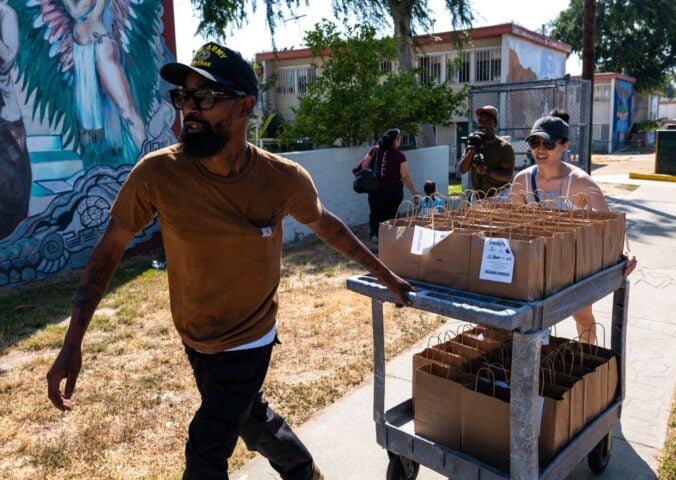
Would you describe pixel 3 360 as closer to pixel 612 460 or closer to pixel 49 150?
pixel 49 150

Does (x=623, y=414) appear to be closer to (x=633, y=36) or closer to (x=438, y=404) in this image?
(x=438, y=404)

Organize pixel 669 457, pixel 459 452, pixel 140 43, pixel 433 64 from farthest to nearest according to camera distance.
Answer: pixel 433 64 → pixel 140 43 → pixel 669 457 → pixel 459 452

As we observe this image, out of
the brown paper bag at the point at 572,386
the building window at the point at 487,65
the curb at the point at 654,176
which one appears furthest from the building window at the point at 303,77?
the brown paper bag at the point at 572,386

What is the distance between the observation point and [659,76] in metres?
38.7

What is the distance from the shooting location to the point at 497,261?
7.89ft

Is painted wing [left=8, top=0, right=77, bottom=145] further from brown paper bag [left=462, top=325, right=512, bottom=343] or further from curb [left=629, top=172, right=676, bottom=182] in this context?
curb [left=629, top=172, right=676, bottom=182]

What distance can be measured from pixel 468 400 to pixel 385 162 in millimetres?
6022

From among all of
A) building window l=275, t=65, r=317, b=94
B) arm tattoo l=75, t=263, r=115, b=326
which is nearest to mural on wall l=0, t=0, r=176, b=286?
arm tattoo l=75, t=263, r=115, b=326

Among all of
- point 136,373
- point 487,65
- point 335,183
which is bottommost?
point 136,373

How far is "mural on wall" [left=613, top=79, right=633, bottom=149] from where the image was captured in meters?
33.9

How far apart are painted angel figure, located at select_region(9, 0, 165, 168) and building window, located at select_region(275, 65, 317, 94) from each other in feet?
63.1

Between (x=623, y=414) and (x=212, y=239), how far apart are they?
2.83 metres

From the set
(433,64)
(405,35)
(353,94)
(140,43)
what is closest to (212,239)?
(140,43)

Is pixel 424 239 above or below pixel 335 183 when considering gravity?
above
